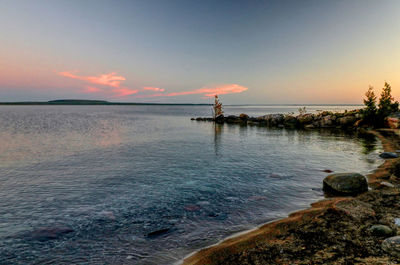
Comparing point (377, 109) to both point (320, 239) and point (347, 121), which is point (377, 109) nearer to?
point (347, 121)

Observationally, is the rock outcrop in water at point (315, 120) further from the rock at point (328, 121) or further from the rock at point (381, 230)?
the rock at point (381, 230)

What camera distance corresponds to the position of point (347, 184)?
42.5ft

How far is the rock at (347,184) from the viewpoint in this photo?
12.7 metres

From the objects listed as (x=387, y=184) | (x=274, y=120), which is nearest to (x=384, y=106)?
(x=274, y=120)

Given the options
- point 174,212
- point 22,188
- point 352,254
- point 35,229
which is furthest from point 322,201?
point 22,188

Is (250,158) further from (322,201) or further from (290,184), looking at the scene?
(322,201)

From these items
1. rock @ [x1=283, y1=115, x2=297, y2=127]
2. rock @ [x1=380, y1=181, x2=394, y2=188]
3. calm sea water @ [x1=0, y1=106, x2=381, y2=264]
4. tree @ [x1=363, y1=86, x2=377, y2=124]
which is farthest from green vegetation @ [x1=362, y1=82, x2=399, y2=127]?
rock @ [x1=380, y1=181, x2=394, y2=188]

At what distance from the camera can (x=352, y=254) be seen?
648 centimetres

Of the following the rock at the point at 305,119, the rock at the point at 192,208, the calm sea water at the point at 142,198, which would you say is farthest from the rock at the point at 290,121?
the rock at the point at 192,208

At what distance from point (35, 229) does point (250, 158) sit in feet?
61.3

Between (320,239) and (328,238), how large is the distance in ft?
0.95

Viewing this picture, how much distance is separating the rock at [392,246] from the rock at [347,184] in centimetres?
667

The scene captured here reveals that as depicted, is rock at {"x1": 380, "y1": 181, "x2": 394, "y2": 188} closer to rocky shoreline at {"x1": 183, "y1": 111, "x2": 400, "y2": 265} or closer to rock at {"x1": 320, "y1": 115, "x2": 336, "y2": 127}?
rocky shoreline at {"x1": 183, "y1": 111, "x2": 400, "y2": 265}

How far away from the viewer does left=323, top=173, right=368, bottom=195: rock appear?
12.7 m
